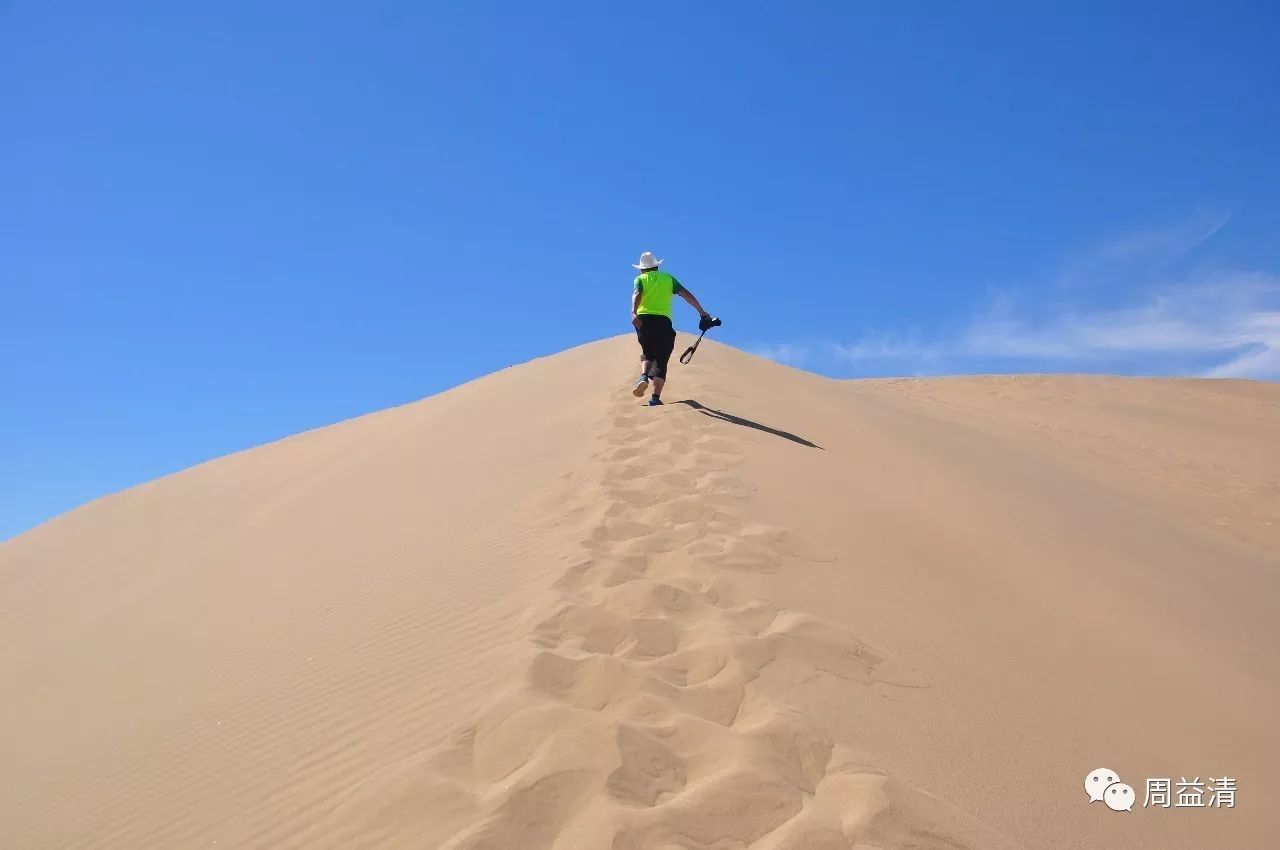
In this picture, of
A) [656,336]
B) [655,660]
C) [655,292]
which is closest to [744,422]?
[656,336]

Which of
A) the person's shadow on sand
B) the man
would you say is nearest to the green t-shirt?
the man

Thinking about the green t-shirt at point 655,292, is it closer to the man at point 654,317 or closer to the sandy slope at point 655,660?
the man at point 654,317

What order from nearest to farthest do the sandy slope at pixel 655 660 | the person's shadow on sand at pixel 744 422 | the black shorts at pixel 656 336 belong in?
the sandy slope at pixel 655 660
the person's shadow on sand at pixel 744 422
the black shorts at pixel 656 336

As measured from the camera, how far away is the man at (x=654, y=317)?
7629 mm

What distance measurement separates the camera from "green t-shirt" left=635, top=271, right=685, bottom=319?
7.67 m

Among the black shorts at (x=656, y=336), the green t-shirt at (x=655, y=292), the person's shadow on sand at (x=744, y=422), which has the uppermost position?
the green t-shirt at (x=655, y=292)

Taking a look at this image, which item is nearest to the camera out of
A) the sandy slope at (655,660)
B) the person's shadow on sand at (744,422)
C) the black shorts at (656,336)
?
the sandy slope at (655,660)

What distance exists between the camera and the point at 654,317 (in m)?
7.62

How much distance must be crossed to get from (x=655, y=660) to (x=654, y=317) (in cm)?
488

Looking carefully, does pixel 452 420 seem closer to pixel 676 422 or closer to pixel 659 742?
pixel 676 422

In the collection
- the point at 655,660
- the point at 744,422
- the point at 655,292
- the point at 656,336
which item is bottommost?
the point at 655,660

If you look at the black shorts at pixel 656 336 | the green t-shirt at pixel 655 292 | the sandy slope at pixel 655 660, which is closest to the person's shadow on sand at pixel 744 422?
the sandy slope at pixel 655 660

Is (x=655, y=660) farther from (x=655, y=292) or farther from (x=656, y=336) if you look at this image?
(x=655, y=292)

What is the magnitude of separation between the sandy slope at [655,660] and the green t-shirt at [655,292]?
985mm
